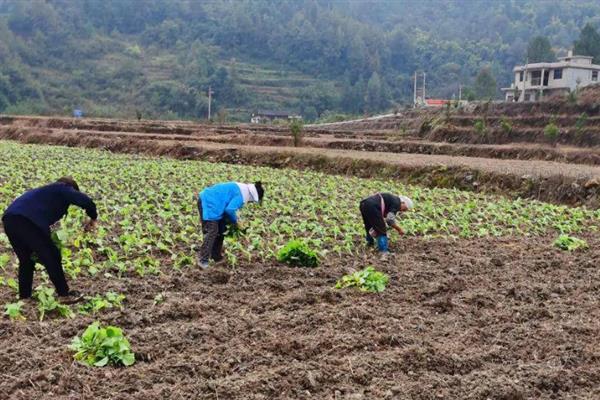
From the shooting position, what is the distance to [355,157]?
2780 cm

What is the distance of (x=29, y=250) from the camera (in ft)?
25.8

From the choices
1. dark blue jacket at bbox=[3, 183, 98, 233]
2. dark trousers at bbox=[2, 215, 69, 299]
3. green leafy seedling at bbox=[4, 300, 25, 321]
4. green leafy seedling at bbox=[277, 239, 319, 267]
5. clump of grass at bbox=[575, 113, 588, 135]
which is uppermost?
dark blue jacket at bbox=[3, 183, 98, 233]

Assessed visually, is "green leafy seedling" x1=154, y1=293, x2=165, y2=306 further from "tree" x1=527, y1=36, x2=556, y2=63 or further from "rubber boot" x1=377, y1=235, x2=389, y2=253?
"tree" x1=527, y1=36, x2=556, y2=63

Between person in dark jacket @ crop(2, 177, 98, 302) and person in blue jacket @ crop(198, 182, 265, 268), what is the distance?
6.83 ft

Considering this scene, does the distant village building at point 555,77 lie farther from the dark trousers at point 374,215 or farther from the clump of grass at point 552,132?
the dark trousers at point 374,215

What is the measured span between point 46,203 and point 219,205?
273cm

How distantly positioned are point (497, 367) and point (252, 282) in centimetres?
400

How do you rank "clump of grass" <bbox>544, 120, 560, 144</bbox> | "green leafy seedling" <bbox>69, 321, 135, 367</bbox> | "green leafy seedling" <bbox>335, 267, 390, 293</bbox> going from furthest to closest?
1. "clump of grass" <bbox>544, 120, 560, 144</bbox>
2. "green leafy seedling" <bbox>335, 267, 390, 293</bbox>
3. "green leafy seedling" <bbox>69, 321, 135, 367</bbox>

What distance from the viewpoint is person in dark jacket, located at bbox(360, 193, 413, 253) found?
36.2ft

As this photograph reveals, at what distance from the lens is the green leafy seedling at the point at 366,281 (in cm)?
886

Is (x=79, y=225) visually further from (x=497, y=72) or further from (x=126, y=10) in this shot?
(x=126, y=10)

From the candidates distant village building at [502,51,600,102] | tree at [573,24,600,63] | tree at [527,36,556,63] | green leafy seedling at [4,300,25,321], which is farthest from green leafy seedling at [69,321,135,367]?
tree at [527,36,556,63]

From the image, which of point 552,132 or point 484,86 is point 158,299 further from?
point 484,86

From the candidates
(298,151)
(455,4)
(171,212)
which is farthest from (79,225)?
(455,4)
